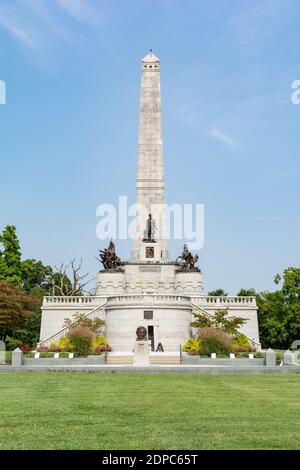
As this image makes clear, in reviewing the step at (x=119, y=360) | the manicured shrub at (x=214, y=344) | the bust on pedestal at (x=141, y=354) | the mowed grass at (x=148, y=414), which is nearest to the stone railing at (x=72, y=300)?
the step at (x=119, y=360)

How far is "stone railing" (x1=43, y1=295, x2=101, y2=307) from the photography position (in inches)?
2311

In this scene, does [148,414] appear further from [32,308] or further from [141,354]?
[32,308]

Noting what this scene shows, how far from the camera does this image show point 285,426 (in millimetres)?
14820

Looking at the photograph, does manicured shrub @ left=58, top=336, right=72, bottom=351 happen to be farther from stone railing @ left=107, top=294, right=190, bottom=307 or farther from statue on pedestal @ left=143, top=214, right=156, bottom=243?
statue on pedestal @ left=143, top=214, right=156, bottom=243

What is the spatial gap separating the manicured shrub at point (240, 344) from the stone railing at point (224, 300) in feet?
25.2

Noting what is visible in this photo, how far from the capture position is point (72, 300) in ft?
193

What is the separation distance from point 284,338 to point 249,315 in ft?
17.6

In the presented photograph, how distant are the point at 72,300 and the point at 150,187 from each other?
15466mm

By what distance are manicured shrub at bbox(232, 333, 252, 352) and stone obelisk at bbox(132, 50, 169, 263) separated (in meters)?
17.8

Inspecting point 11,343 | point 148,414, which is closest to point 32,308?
point 11,343

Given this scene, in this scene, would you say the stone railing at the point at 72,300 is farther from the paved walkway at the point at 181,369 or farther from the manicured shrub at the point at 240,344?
the paved walkway at the point at 181,369

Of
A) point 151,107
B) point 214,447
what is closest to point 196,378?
point 214,447
